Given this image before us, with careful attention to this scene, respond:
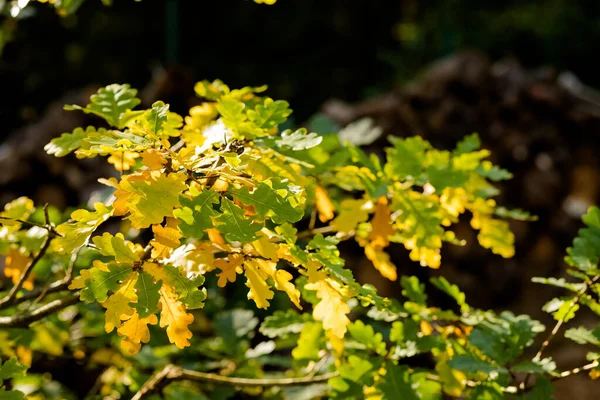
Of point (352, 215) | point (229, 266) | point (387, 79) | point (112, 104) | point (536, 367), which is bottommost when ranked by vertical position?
point (387, 79)

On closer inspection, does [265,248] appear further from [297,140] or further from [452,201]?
[452,201]

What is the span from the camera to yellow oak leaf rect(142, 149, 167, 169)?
90 cm

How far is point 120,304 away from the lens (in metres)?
0.89

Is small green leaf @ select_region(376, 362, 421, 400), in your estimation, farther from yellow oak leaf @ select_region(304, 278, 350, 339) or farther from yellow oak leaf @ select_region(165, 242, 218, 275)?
yellow oak leaf @ select_region(165, 242, 218, 275)

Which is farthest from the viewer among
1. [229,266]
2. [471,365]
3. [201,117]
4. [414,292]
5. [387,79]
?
[387,79]

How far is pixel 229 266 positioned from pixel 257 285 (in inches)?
2.3

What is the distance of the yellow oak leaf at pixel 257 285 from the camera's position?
3.04ft

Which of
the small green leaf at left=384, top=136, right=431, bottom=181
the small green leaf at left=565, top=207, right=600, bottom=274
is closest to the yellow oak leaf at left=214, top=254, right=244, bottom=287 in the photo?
the small green leaf at left=384, top=136, right=431, bottom=181

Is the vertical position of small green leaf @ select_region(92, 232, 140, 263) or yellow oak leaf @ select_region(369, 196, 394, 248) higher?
small green leaf @ select_region(92, 232, 140, 263)

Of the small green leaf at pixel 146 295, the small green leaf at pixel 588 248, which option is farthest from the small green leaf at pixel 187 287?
the small green leaf at pixel 588 248

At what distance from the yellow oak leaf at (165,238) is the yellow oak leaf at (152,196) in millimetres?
52

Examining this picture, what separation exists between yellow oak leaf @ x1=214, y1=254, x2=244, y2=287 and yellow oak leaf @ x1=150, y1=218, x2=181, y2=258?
0.08 metres

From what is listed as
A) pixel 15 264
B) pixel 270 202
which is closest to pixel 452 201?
pixel 270 202

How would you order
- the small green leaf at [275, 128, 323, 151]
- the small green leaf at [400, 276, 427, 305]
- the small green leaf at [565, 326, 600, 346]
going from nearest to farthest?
1. the small green leaf at [275, 128, 323, 151]
2. the small green leaf at [565, 326, 600, 346]
3. the small green leaf at [400, 276, 427, 305]
